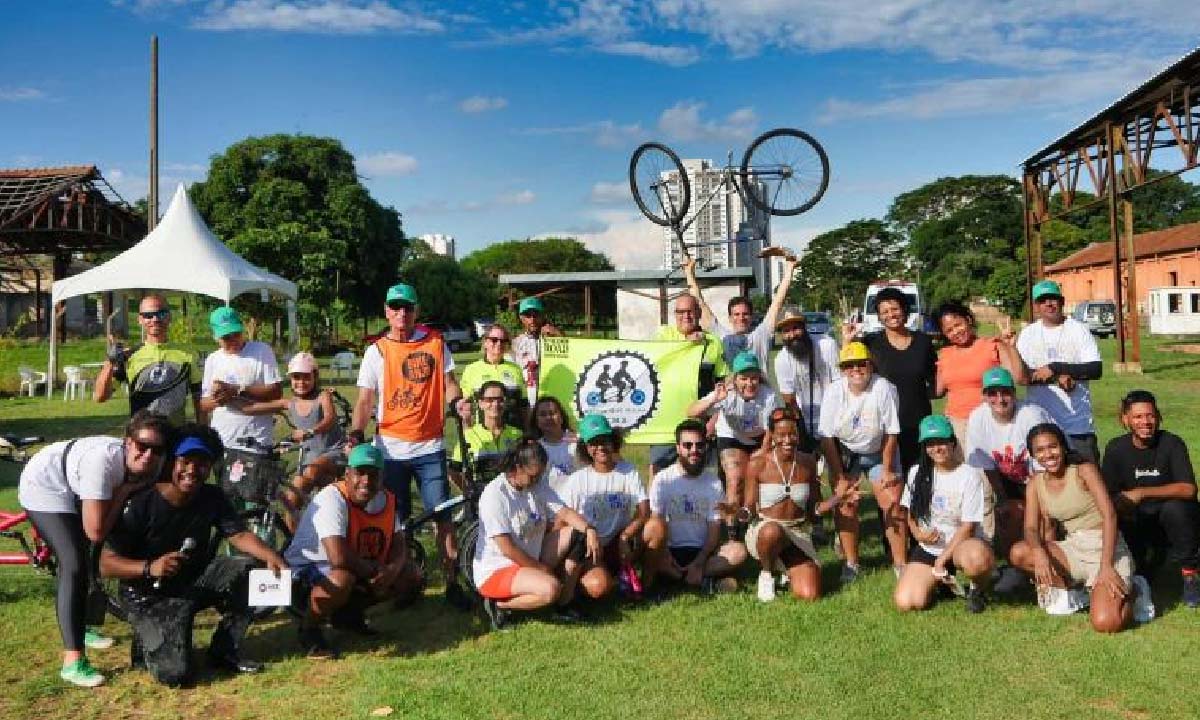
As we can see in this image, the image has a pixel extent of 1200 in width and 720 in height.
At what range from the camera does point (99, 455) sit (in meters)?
4.80

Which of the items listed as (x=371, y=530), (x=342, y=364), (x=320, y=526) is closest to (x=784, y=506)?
(x=371, y=530)

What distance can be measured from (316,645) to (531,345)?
10.2 ft

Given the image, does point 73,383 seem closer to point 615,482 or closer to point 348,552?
point 348,552

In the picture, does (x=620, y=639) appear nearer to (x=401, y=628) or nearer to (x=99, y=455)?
(x=401, y=628)

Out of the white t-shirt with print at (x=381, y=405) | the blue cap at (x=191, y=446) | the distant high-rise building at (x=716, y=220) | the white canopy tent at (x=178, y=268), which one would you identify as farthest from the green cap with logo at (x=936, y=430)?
the white canopy tent at (x=178, y=268)

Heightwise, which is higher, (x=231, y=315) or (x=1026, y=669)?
(x=231, y=315)

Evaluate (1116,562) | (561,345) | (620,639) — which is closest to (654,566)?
(620,639)

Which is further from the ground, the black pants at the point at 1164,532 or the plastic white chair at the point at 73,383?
the plastic white chair at the point at 73,383

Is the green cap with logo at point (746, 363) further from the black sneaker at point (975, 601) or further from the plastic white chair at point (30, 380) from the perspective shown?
the plastic white chair at point (30, 380)

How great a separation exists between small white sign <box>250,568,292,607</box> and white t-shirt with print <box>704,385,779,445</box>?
3259 millimetres

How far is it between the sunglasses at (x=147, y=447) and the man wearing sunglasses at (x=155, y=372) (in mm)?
1742

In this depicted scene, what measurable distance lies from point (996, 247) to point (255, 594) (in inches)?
2830

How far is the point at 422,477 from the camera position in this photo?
627 cm

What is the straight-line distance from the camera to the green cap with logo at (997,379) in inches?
245
